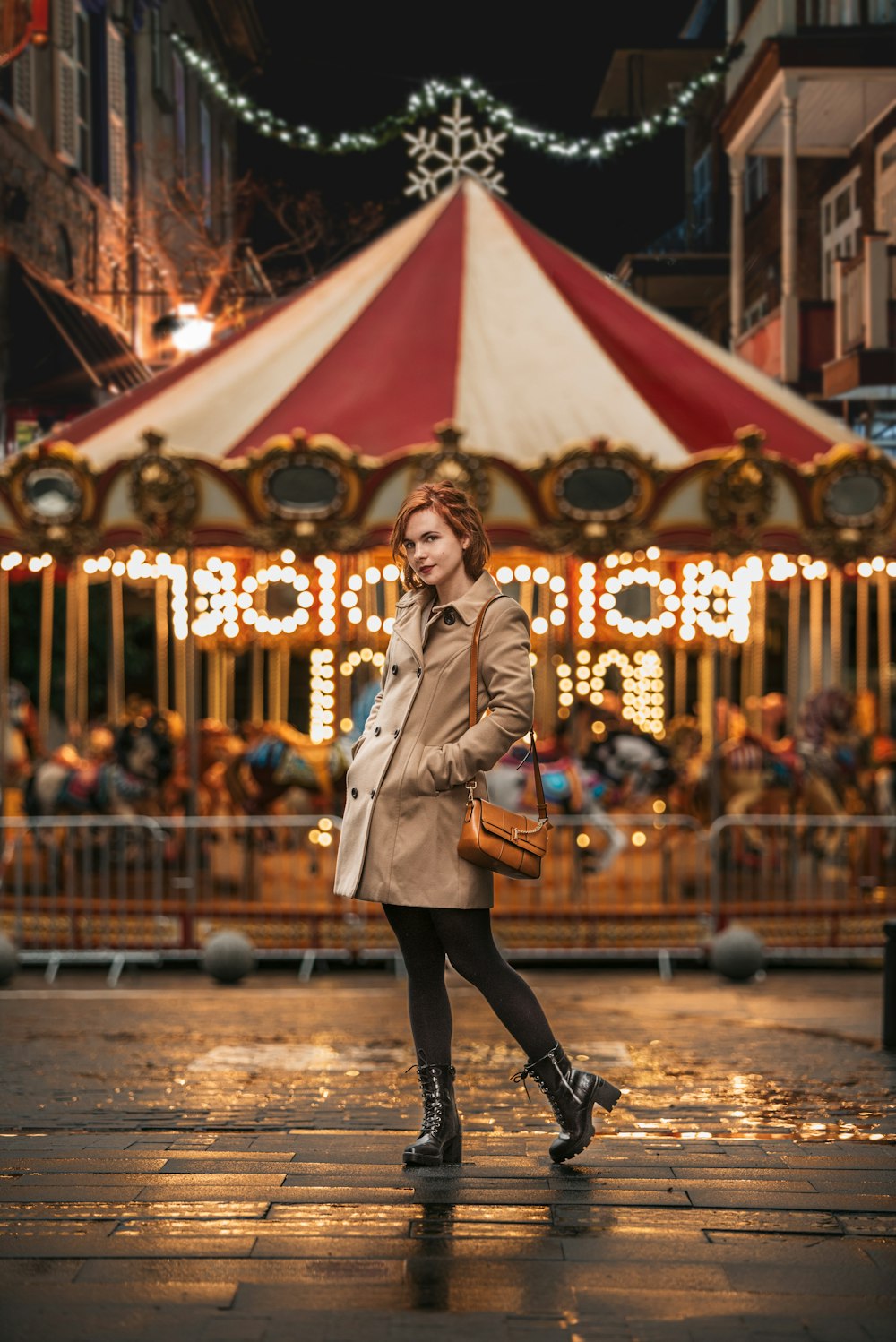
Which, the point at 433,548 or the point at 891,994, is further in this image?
the point at 891,994

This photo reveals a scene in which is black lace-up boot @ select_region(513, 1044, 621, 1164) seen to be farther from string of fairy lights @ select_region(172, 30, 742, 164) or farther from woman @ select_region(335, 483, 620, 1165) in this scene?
string of fairy lights @ select_region(172, 30, 742, 164)

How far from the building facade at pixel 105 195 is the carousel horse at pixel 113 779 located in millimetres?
7088

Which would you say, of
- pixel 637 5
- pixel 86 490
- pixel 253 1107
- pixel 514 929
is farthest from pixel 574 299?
pixel 253 1107

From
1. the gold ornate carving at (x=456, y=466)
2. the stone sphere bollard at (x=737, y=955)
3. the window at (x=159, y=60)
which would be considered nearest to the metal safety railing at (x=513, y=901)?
the stone sphere bollard at (x=737, y=955)

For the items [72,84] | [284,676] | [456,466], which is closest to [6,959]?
[456,466]

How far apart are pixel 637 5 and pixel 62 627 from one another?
1013cm

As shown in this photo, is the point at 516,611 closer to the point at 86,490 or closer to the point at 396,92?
the point at 86,490

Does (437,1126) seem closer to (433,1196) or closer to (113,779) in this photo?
(433,1196)

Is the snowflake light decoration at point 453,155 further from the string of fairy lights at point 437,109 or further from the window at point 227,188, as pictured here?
the window at point 227,188

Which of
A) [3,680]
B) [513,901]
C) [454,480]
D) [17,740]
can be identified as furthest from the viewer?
[17,740]

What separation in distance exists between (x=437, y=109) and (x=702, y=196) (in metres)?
2.92

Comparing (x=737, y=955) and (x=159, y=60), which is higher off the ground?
(x=159, y=60)

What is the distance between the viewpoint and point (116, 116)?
2292 centimetres

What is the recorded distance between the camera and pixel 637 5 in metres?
21.4
